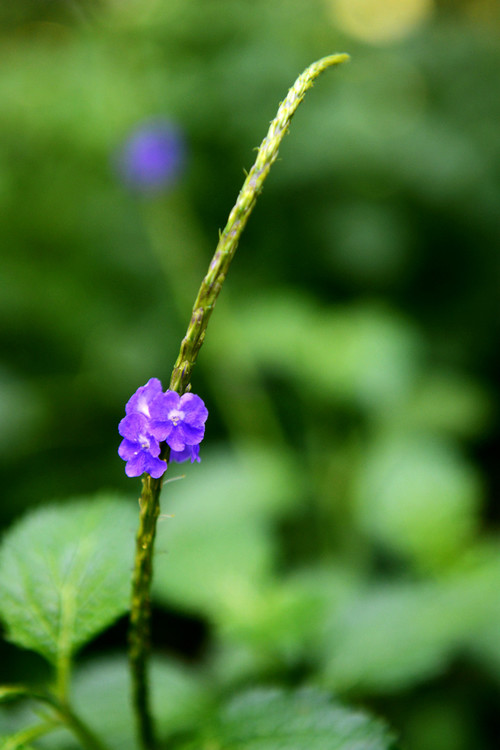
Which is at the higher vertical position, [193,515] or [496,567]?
[193,515]

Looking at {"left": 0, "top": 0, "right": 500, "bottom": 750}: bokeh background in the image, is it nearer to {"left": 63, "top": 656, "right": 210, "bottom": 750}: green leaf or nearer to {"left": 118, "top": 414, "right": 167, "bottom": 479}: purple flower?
{"left": 63, "top": 656, "right": 210, "bottom": 750}: green leaf

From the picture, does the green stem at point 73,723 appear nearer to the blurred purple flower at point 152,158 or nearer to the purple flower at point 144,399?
the purple flower at point 144,399

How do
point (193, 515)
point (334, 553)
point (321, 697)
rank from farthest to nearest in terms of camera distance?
point (334, 553), point (193, 515), point (321, 697)

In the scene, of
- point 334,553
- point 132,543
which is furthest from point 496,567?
point 132,543

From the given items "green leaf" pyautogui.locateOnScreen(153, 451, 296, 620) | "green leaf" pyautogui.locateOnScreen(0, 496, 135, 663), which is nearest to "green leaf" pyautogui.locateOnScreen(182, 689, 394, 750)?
"green leaf" pyautogui.locateOnScreen(0, 496, 135, 663)

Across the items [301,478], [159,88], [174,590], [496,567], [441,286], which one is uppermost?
[159,88]

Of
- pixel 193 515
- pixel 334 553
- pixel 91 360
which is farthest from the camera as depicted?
pixel 91 360

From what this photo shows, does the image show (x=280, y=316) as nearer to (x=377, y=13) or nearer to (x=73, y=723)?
(x=73, y=723)

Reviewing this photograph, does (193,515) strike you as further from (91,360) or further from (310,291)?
(310,291)
